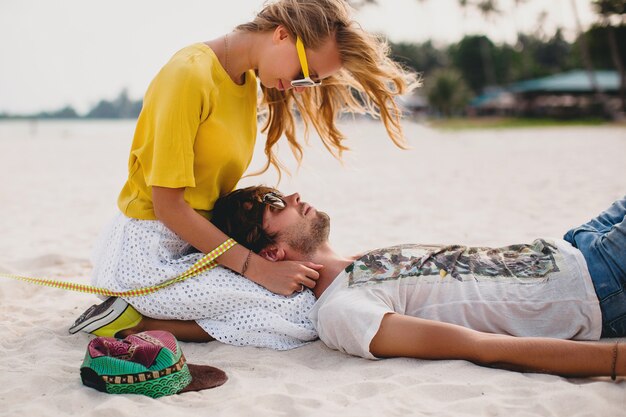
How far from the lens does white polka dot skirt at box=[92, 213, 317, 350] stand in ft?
10.5

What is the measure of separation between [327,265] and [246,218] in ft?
1.61

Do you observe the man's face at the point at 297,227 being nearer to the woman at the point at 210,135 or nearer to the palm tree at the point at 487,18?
the woman at the point at 210,135

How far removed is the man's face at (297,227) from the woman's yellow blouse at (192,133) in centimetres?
38

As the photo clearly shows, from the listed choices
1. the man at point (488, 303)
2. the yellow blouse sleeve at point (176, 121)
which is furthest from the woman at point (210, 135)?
the man at point (488, 303)

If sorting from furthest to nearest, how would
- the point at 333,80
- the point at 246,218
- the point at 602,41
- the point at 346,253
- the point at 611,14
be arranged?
Result: the point at 602,41, the point at 611,14, the point at 346,253, the point at 333,80, the point at 246,218

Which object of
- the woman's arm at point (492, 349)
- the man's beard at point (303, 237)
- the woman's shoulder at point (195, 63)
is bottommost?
the woman's arm at point (492, 349)

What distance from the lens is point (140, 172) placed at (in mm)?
3342

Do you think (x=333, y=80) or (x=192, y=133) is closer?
(x=192, y=133)

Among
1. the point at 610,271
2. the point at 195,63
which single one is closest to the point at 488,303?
the point at 610,271

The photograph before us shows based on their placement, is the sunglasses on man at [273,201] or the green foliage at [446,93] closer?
the sunglasses on man at [273,201]

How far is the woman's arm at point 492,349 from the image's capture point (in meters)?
2.54

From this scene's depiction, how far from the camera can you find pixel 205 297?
3.23 m

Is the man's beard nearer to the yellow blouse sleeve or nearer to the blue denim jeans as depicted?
the yellow blouse sleeve

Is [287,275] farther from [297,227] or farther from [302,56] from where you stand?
[302,56]
